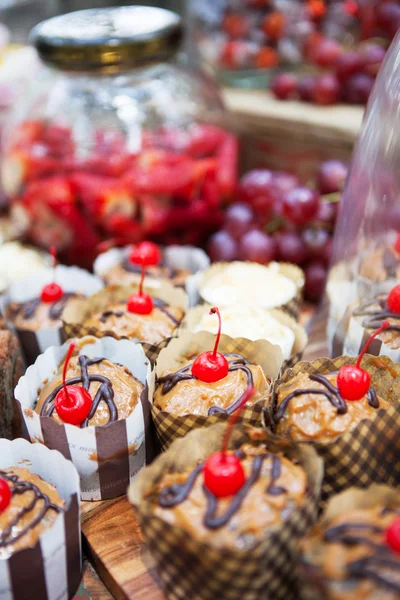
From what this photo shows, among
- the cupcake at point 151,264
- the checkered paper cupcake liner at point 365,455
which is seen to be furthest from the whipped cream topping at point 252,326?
the checkered paper cupcake liner at point 365,455

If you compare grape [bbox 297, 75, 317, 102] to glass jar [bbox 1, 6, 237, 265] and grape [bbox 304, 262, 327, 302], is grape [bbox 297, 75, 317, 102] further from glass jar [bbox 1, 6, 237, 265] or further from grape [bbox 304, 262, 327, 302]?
grape [bbox 304, 262, 327, 302]

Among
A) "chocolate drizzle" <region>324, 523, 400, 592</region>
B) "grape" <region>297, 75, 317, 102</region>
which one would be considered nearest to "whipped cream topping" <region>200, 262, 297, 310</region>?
"grape" <region>297, 75, 317, 102</region>

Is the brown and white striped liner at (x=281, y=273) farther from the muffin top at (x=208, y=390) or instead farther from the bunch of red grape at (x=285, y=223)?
the muffin top at (x=208, y=390)

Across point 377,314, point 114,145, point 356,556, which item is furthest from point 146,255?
point 356,556

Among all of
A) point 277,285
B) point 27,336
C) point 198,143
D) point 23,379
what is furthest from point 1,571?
point 198,143

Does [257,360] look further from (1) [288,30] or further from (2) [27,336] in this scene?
(1) [288,30]
